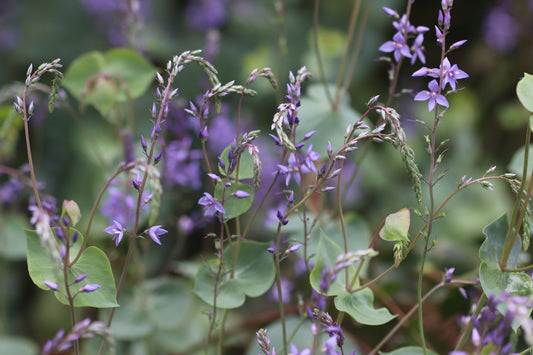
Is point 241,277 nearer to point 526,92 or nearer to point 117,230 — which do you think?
point 117,230

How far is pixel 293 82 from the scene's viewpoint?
550 mm

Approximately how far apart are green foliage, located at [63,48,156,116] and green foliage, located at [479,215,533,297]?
0.61 m

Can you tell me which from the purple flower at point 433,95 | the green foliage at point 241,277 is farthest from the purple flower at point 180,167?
the purple flower at point 433,95

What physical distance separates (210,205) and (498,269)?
0.33 meters

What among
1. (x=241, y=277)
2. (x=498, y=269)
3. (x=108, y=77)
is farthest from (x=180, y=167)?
(x=498, y=269)

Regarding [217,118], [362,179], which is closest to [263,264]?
[217,118]

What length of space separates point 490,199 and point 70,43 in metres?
1.58

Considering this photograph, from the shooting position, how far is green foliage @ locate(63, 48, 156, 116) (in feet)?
2.91

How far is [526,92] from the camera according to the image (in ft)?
1.80

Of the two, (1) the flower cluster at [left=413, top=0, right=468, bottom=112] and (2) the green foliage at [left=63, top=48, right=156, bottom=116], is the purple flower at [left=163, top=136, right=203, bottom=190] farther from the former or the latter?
(1) the flower cluster at [left=413, top=0, right=468, bottom=112]

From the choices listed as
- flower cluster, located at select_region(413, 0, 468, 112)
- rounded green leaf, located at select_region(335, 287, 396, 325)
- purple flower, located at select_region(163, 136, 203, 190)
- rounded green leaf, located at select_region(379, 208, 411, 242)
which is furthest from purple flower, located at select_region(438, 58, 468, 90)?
purple flower, located at select_region(163, 136, 203, 190)

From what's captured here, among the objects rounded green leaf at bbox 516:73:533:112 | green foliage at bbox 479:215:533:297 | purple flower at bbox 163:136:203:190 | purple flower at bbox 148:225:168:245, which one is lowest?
purple flower at bbox 163:136:203:190

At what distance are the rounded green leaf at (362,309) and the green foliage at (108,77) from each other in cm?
53

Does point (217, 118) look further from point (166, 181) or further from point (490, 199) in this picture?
point (490, 199)
